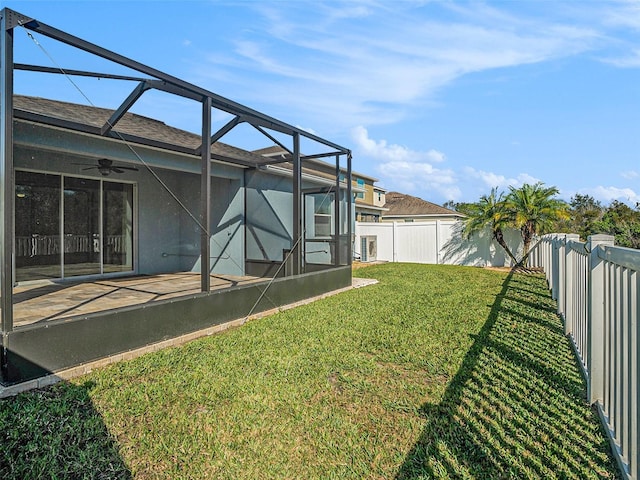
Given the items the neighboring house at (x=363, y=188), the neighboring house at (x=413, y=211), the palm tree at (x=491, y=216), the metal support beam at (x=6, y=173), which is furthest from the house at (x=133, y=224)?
the neighboring house at (x=413, y=211)

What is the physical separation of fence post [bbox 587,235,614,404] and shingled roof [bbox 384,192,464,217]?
26.4m

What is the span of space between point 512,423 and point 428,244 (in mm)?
12849

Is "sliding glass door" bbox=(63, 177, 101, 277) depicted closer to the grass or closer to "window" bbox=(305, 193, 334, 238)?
the grass

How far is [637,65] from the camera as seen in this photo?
9984 mm

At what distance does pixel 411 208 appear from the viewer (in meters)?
31.7

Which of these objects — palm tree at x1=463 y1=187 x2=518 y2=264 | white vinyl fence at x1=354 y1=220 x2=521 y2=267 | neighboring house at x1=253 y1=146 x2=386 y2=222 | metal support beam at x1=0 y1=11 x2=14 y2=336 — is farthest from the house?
neighboring house at x1=253 y1=146 x2=386 y2=222

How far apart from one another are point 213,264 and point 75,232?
9.46ft

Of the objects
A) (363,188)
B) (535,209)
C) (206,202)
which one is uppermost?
(363,188)

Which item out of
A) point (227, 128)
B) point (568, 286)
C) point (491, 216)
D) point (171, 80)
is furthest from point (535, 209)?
point (171, 80)

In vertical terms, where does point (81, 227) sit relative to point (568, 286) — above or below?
above

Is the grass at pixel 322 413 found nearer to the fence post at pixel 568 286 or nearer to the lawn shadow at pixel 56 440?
the lawn shadow at pixel 56 440

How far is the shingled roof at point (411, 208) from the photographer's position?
29.7 meters

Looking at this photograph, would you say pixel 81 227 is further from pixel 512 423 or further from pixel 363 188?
pixel 363 188

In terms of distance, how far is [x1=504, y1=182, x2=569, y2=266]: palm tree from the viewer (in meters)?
12.0
